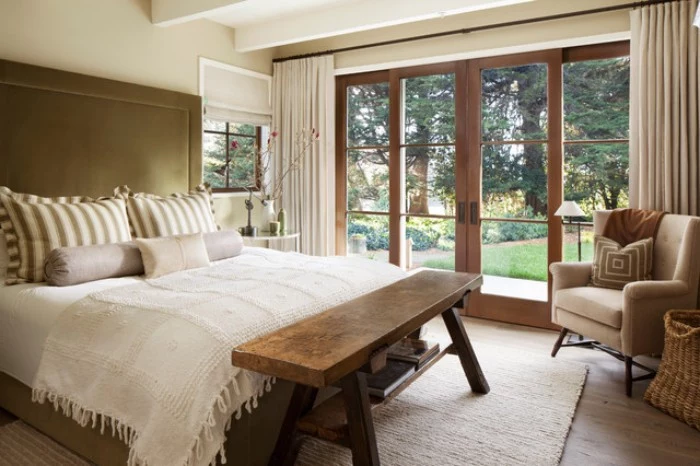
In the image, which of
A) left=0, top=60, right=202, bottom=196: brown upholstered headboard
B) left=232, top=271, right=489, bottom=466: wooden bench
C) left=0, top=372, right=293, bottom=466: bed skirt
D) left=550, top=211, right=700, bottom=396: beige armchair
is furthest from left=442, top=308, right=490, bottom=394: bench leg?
left=0, top=60, right=202, bottom=196: brown upholstered headboard

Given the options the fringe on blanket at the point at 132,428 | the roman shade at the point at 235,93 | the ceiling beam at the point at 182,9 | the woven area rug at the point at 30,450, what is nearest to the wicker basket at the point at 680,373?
the fringe on blanket at the point at 132,428

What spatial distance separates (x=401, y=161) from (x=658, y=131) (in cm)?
199

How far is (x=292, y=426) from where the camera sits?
6.65 ft

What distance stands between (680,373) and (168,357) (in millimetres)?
Answer: 2370

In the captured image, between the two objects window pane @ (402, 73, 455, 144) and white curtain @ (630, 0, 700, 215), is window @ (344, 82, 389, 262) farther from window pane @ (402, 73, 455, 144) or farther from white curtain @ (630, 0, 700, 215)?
white curtain @ (630, 0, 700, 215)

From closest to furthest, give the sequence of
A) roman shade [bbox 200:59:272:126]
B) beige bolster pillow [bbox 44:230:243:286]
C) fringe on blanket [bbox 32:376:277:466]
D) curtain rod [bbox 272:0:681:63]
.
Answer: fringe on blanket [bbox 32:376:277:466]
beige bolster pillow [bbox 44:230:243:286]
curtain rod [bbox 272:0:681:63]
roman shade [bbox 200:59:272:126]

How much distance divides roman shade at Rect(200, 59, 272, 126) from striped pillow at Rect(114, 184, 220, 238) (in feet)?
3.60

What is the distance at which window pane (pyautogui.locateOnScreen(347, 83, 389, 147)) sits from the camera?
15.6 ft

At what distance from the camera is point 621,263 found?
10.7 feet

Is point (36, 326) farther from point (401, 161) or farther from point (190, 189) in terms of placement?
point (401, 161)

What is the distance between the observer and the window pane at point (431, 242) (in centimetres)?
449

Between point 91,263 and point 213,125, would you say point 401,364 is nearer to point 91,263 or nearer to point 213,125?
point 91,263

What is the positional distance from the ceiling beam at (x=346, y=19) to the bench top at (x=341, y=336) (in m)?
2.09

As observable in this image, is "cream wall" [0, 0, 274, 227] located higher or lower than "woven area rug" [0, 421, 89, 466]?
higher
